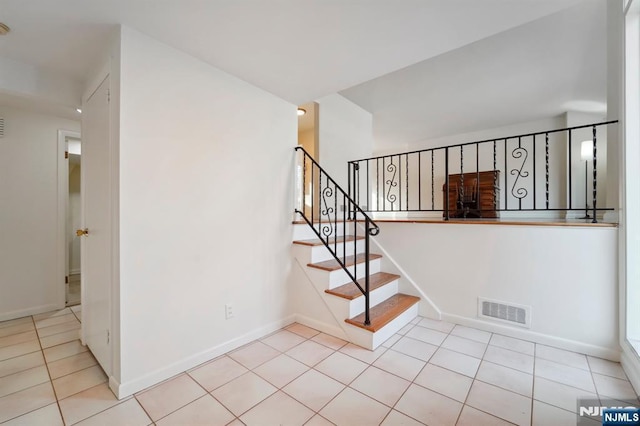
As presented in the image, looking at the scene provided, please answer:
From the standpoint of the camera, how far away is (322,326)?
8.65 feet

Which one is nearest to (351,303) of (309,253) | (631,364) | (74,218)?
(309,253)

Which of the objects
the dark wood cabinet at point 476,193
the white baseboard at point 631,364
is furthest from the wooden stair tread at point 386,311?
the dark wood cabinet at point 476,193

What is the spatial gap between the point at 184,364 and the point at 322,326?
124 centimetres

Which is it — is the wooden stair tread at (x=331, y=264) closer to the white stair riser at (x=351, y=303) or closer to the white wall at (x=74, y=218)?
the white stair riser at (x=351, y=303)

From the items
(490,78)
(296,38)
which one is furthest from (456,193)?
(296,38)

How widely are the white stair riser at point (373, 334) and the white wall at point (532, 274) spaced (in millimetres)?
627

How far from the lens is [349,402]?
1.62m

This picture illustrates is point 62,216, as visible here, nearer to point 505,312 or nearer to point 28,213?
point 28,213

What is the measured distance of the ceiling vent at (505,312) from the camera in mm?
2408

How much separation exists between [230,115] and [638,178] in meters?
3.16

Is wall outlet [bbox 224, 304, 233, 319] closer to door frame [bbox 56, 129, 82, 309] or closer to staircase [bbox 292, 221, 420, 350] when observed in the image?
staircase [bbox 292, 221, 420, 350]

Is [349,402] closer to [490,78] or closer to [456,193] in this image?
[490,78]

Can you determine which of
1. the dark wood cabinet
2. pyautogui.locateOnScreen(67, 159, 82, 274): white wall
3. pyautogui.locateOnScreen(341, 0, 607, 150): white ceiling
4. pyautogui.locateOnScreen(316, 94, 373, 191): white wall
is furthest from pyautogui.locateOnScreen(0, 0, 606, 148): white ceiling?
pyautogui.locateOnScreen(67, 159, 82, 274): white wall

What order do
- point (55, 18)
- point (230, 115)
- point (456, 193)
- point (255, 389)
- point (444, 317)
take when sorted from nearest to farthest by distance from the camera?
point (55, 18)
point (255, 389)
point (230, 115)
point (444, 317)
point (456, 193)
